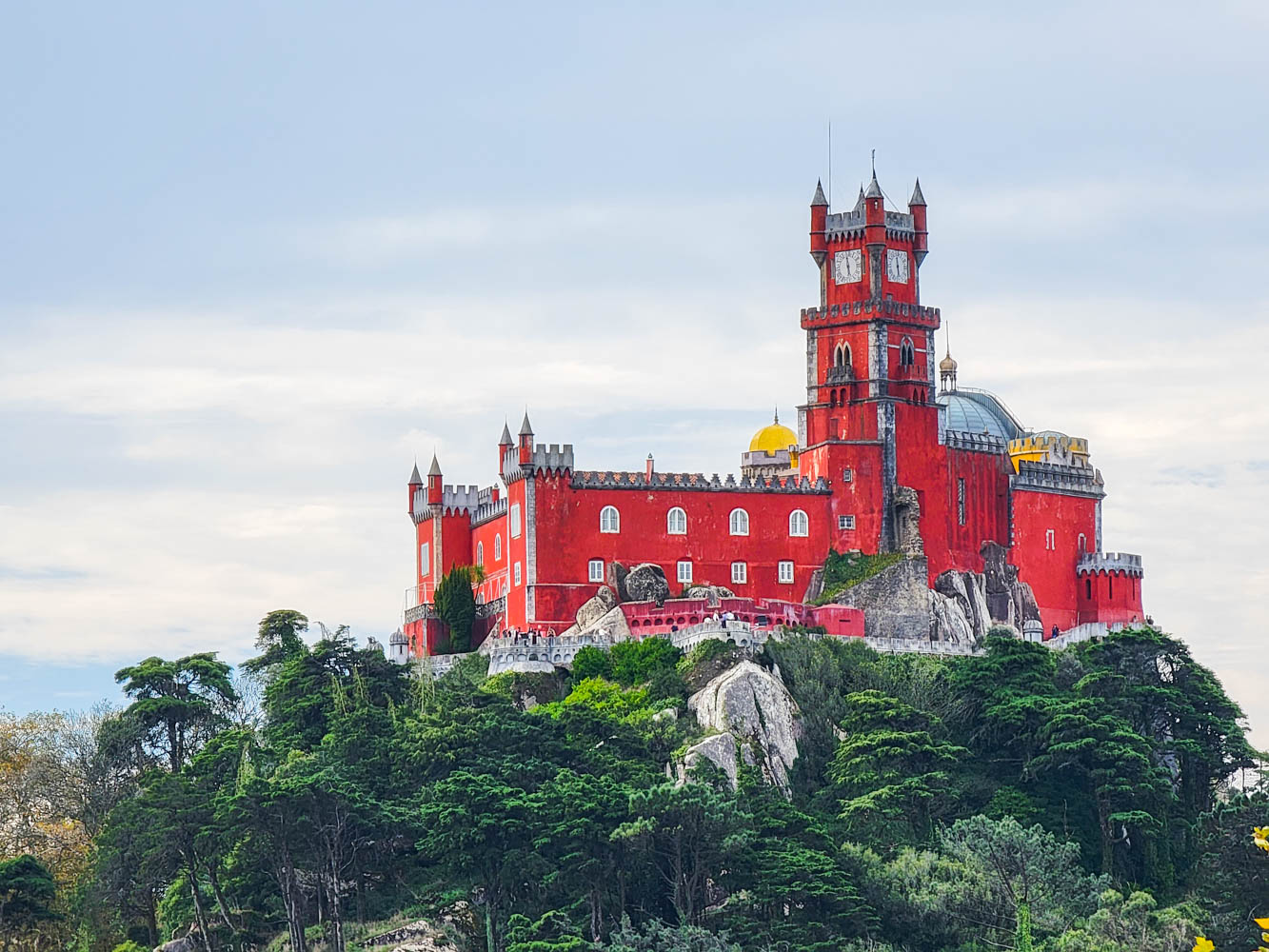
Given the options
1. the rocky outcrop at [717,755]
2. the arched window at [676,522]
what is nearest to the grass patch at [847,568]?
the arched window at [676,522]

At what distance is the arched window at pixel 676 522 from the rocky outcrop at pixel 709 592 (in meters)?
2.28

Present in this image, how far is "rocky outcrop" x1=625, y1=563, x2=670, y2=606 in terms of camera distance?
105625mm

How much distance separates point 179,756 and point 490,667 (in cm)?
1323

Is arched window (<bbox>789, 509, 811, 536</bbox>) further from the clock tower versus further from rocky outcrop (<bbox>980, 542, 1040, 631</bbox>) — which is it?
rocky outcrop (<bbox>980, 542, 1040, 631</bbox>)

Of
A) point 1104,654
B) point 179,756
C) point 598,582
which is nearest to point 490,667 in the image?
point 598,582

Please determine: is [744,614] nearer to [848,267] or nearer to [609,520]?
[609,520]

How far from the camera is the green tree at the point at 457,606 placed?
4333 inches

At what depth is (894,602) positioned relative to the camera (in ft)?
350

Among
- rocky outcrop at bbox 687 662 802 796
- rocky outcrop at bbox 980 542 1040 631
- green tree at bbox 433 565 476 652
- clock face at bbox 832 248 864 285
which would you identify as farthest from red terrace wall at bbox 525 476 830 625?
rocky outcrop at bbox 687 662 802 796

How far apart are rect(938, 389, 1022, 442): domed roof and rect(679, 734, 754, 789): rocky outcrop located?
1076 inches

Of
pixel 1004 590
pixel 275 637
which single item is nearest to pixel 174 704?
pixel 275 637

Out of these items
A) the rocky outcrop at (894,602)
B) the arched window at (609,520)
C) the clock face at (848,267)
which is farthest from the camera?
the clock face at (848,267)

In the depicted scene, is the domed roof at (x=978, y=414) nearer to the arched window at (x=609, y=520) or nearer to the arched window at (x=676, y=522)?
the arched window at (x=676, y=522)

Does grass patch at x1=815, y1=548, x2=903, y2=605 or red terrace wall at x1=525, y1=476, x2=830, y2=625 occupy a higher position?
red terrace wall at x1=525, y1=476, x2=830, y2=625
